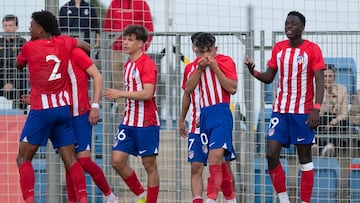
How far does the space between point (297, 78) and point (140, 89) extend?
1794mm

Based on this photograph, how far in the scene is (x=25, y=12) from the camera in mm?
14023

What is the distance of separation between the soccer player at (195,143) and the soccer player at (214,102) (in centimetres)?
11

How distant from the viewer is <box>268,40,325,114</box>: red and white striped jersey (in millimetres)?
12547

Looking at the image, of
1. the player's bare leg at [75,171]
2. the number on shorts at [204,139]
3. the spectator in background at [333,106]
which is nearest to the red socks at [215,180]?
the number on shorts at [204,139]

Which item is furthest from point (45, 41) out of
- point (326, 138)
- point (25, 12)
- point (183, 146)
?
point (326, 138)

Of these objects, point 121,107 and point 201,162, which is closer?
point 201,162

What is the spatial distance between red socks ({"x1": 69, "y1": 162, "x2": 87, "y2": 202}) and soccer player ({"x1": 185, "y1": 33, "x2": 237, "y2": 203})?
1.39m

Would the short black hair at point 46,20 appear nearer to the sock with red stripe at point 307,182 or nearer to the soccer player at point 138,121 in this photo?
the soccer player at point 138,121

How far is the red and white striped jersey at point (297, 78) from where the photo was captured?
494 inches

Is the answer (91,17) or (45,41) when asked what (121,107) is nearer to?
(91,17)

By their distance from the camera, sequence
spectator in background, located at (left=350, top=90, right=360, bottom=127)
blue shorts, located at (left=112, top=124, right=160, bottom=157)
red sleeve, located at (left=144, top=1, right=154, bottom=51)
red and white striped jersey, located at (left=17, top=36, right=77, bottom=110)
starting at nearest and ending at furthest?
red and white striped jersey, located at (left=17, top=36, right=77, bottom=110)
blue shorts, located at (left=112, top=124, right=160, bottom=157)
spectator in background, located at (left=350, top=90, right=360, bottom=127)
red sleeve, located at (left=144, top=1, right=154, bottom=51)

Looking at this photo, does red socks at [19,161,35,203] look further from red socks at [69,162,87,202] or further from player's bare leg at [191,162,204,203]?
player's bare leg at [191,162,204,203]

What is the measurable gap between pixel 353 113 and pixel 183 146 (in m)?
2.20

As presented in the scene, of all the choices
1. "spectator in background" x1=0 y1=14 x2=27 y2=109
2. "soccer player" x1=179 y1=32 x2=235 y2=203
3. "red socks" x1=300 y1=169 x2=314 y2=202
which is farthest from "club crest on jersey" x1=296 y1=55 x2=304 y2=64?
"spectator in background" x1=0 y1=14 x2=27 y2=109
